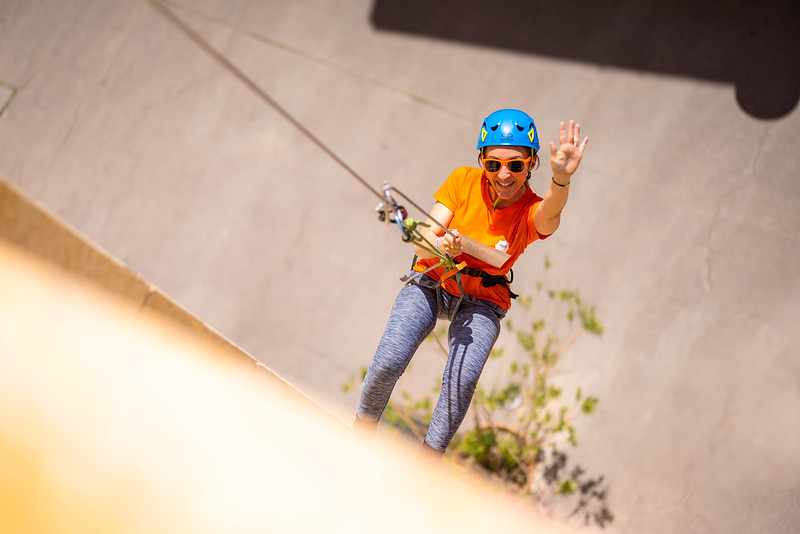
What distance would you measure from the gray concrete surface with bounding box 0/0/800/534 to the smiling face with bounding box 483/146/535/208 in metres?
2.01

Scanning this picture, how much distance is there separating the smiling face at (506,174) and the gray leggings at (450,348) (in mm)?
453

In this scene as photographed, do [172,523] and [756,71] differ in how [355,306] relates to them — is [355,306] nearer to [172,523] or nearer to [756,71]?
[172,523]

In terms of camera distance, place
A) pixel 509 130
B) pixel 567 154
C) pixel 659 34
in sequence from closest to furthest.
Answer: pixel 567 154 < pixel 509 130 < pixel 659 34

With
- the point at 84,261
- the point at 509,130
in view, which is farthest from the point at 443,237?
the point at 84,261

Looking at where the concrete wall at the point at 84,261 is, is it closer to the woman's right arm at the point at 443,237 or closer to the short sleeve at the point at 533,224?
the woman's right arm at the point at 443,237

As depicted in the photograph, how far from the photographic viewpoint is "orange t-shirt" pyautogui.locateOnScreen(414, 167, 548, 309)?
2.31 meters

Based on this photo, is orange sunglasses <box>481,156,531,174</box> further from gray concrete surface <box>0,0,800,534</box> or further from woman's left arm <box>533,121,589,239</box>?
gray concrete surface <box>0,0,800,534</box>

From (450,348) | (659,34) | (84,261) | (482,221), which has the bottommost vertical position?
(84,261)

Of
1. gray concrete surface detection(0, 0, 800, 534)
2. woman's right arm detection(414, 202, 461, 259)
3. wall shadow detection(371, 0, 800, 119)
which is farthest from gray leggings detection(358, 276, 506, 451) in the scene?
wall shadow detection(371, 0, 800, 119)

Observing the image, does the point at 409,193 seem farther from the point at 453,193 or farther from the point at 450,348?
the point at 450,348

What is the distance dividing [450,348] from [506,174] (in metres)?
0.72

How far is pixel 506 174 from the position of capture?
7.22ft

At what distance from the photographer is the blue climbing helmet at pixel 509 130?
2166mm

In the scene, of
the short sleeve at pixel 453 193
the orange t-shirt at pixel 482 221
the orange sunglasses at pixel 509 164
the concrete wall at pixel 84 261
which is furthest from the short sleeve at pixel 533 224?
the concrete wall at pixel 84 261
